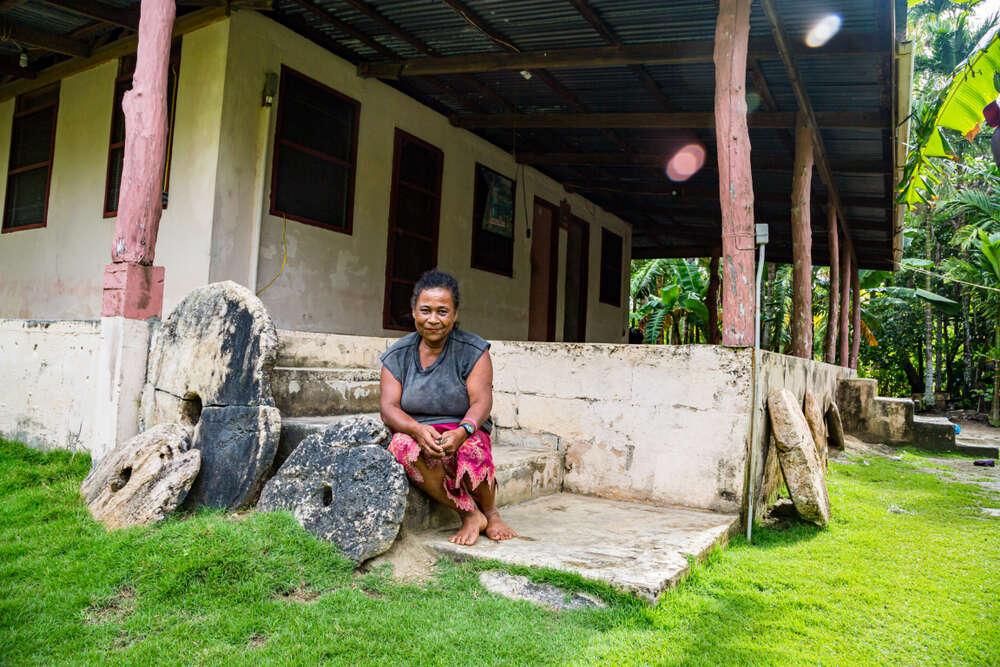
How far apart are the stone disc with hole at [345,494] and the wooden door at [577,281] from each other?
9.26 metres

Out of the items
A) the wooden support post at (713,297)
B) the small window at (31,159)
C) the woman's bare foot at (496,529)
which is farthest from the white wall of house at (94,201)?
the wooden support post at (713,297)

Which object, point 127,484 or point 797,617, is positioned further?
point 127,484

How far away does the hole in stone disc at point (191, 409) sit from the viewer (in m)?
4.24

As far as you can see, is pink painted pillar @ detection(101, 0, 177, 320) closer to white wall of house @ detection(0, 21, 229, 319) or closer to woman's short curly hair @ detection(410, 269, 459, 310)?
white wall of house @ detection(0, 21, 229, 319)

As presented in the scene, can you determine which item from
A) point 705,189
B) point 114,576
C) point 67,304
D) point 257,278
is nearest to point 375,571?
point 114,576

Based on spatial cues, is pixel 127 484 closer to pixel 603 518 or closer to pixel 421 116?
pixel 603 518

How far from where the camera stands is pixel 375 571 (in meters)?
3.22

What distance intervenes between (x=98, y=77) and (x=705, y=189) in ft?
28.1

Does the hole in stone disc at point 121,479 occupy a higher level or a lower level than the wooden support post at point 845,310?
lower

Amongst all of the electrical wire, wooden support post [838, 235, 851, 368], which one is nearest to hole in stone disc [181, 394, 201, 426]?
the electrical wire

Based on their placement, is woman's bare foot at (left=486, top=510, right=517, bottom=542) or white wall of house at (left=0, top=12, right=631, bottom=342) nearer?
woman's bare foot at (left=486, top=510, right=517, bottom=542)

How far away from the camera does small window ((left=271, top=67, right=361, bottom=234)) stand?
670cm

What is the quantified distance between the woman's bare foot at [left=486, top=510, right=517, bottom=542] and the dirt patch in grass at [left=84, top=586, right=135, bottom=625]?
65.4 inches

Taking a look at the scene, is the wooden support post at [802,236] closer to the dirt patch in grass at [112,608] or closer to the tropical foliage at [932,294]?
the dirt patch in grass at [112,608]
